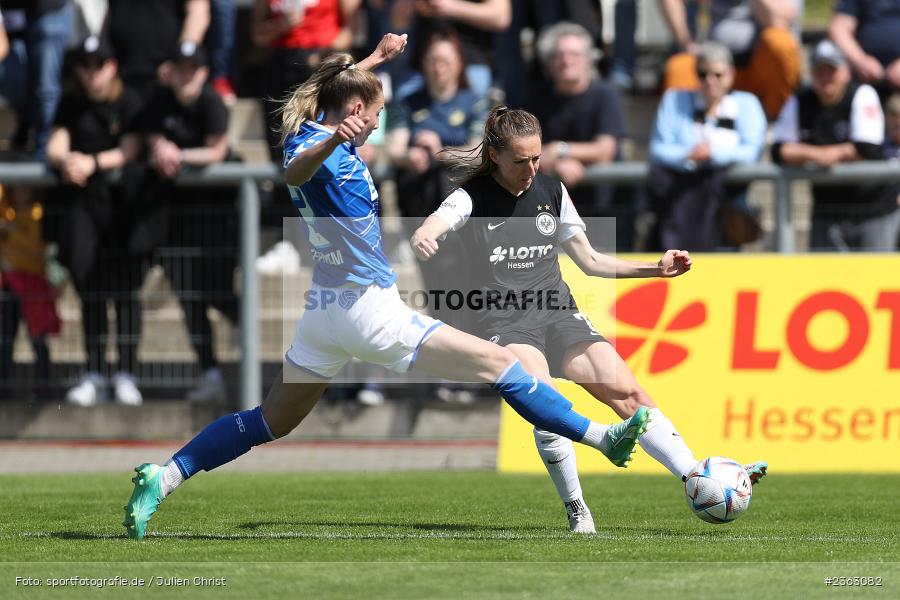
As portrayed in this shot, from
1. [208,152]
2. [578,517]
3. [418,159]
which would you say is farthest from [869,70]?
[578,517]

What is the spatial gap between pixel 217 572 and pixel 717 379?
5975mm

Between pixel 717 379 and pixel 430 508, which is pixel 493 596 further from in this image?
pixel 717 379

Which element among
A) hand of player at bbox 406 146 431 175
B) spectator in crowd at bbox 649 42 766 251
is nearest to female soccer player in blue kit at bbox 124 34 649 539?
hand of player at bbox 406 146 431 175

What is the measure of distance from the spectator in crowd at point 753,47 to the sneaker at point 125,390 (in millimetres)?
5526

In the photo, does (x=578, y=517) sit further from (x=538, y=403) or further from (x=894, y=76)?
(x=894, y=76)

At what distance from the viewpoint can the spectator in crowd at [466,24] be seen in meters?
13.6

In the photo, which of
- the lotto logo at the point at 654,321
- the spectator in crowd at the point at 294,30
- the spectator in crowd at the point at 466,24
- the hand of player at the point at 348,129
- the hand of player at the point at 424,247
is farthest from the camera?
the spectator in crowd at the point at 294,30

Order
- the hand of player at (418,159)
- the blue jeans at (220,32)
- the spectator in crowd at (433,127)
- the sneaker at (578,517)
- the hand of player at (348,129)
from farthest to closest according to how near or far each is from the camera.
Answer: the blue jeans at (220,32), the spectator in crowd at (433,127), the hand of player at (418,159), the sneaker at (578,517), the hand of player at (348,129)

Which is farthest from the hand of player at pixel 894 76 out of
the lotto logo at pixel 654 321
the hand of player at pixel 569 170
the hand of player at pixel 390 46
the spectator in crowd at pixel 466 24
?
the hand of player at pixel 390 46

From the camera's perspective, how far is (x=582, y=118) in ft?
42.8

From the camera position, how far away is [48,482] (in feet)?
35.4

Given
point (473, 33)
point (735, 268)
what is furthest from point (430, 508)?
point (473, 33)

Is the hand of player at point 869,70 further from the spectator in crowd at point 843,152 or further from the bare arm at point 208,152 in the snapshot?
the bare arm at point 208,152

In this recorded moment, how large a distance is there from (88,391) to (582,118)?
15.6 feet
